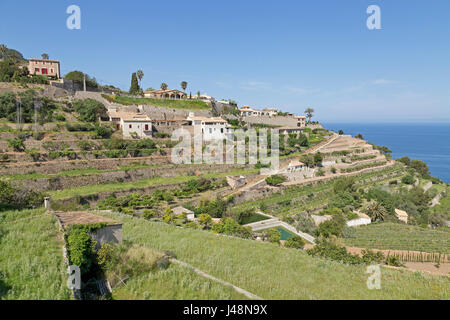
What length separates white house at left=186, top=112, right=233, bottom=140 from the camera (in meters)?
41.4

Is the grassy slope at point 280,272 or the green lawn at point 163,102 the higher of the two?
the green lawn at point 163,102

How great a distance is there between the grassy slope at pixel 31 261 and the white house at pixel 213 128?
32653 millimetres

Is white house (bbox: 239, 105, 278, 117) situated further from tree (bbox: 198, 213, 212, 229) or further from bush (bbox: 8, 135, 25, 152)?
bush (bbox: 8, 135, 25, 152)

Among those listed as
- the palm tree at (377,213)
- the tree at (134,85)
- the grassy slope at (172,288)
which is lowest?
the palm tree at (377,213)

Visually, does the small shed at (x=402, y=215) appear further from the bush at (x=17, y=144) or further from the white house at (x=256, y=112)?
the bush at (x=17, y=144)

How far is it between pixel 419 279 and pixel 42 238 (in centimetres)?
1332

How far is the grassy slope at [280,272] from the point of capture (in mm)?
8305

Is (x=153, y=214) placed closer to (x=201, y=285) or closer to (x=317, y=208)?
(x=201, y=285)

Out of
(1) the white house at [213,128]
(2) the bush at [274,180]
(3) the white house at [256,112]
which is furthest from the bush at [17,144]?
(3) the white house at [256,112]

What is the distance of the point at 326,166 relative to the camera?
41.1 metres

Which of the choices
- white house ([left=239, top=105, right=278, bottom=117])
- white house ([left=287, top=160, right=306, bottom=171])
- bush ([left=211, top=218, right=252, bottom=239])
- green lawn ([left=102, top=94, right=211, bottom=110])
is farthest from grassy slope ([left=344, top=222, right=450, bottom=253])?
green lawn ([left=102, top=94, right=211, bottom=110])

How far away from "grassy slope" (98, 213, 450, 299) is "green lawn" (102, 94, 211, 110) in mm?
36415

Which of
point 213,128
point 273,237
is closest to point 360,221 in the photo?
point 273,237
